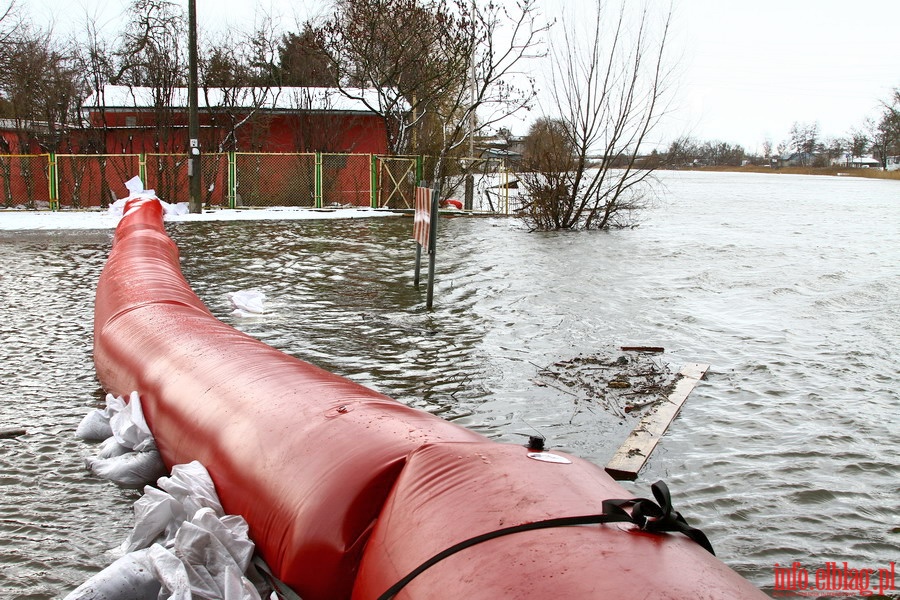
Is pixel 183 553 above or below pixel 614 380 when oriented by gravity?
above

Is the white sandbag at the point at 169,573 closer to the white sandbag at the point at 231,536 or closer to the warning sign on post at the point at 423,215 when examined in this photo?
the white sandbag at the point at 231,536

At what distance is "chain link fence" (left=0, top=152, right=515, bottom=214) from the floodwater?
5.90 metres

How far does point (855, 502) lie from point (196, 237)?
14.2 metres

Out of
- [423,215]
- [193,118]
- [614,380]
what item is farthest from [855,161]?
[614,380]

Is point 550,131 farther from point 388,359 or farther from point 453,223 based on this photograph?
point 388,359

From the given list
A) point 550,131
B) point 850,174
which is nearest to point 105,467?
point 550,131

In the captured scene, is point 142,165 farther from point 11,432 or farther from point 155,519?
point 155,519

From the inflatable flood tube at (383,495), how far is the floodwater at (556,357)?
76 cm

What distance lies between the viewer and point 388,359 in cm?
712

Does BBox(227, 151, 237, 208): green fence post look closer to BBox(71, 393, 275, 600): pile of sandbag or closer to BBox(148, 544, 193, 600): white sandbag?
BBox(71, 393, 275, 600): pile of sandbag

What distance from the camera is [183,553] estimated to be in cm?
308

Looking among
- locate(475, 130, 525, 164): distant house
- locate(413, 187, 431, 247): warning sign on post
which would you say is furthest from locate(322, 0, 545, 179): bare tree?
locate(413, 187, 431, 247): warning sign on post

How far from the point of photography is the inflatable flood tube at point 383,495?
2.20 meters

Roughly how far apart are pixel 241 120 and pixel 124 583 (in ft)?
87.6
